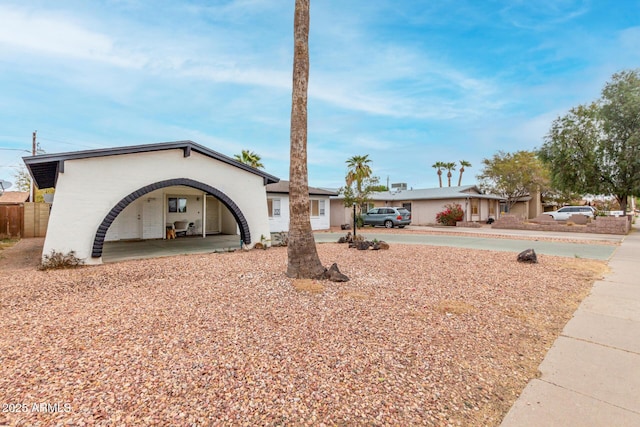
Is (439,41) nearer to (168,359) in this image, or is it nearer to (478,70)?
(478,70)

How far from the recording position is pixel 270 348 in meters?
3.26

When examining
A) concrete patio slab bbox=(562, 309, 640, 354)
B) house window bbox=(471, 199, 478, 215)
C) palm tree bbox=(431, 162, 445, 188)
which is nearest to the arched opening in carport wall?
concrete patio slab bbox=(562, 309, 640, 354)

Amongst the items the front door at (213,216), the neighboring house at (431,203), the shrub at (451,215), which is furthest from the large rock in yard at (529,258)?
the shrub at (451,215)

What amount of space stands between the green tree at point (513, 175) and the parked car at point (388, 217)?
14.5 meters

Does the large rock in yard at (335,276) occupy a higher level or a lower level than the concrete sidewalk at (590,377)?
higher

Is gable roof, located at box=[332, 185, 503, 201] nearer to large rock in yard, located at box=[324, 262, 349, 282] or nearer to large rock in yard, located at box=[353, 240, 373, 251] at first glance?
large rock in yard, located at box=[353, 240, 373, 251]

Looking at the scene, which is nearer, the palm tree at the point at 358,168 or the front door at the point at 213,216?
the front door at the point at 213,216

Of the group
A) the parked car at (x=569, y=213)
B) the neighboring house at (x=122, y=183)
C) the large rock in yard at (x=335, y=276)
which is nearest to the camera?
the large rock in yard at (x=335, y=276)

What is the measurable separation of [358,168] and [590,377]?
22887 millimetres

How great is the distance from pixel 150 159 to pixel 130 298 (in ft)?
18.4

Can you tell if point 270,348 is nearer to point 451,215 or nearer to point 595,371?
point 595,371

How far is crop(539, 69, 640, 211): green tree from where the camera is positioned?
61.1 ft

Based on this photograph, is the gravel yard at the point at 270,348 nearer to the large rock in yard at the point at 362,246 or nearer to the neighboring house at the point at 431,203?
the large rock in yard at the point at 362,246

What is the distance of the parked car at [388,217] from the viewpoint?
22469mm
